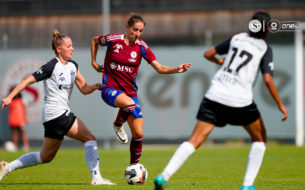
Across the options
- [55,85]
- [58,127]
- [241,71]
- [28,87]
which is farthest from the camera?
[28,87]

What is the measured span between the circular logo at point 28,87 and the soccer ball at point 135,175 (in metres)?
11.6

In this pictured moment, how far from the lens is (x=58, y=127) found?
27.5 feet

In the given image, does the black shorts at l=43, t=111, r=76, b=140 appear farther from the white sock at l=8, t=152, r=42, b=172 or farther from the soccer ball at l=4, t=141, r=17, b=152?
the soccer ball at l=4, t=141, r=17, b=152

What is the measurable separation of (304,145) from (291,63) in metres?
2.58

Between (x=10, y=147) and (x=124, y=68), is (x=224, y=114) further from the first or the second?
(x=10, y=147)

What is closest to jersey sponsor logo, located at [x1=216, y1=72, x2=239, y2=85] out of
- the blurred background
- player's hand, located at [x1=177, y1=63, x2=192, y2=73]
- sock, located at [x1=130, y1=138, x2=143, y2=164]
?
player's hand, located at [x1=177, y1=63, x2=192, y2=73]

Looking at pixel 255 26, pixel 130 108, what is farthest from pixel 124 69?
pixel 255 26

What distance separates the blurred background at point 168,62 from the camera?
19328mm

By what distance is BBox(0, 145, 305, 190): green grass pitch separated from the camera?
852cm

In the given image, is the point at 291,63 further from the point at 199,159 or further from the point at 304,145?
the point at 199,159

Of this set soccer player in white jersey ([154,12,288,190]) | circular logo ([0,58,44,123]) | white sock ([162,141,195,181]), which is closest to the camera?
white sock ([162,141,195,181])

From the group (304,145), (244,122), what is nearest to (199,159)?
(304,145)

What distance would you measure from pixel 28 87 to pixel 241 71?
1426 centimetres

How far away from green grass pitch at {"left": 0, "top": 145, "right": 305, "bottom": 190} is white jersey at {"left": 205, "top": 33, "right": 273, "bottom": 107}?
5.59 feet
